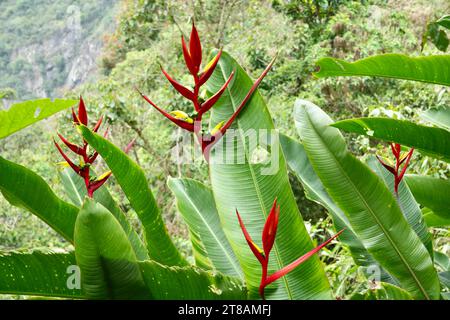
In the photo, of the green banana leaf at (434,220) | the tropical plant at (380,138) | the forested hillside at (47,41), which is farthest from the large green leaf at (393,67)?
the forested hillside at (47,41)

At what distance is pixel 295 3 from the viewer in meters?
5.70

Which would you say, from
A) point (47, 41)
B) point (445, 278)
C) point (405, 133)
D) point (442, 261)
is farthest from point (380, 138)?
point (47, 41)

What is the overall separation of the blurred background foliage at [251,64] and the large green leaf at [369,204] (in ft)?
11.8

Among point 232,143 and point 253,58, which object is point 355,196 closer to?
point 232,143

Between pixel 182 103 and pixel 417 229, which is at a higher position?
pixel 417 229

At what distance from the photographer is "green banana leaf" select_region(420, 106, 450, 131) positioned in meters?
1.14

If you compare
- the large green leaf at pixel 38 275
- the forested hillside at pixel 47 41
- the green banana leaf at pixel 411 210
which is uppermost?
the large green leaf at pixel 38 275

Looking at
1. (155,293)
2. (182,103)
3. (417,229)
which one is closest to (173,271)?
(155,293)

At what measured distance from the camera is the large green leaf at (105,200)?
2.87 ft

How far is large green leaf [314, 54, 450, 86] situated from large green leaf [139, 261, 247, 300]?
421 mm

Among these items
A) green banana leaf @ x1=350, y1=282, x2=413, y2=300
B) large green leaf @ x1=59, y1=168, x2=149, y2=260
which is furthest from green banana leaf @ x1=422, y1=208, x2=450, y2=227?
large green leaf @ x1=59, y1=168, x2=149, y2=260

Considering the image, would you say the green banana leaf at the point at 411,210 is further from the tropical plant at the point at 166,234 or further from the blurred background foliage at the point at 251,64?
the blurred background foliage at the point at 251,64

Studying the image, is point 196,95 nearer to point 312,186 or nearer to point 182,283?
point 182,283

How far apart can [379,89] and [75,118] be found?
4.81 m
